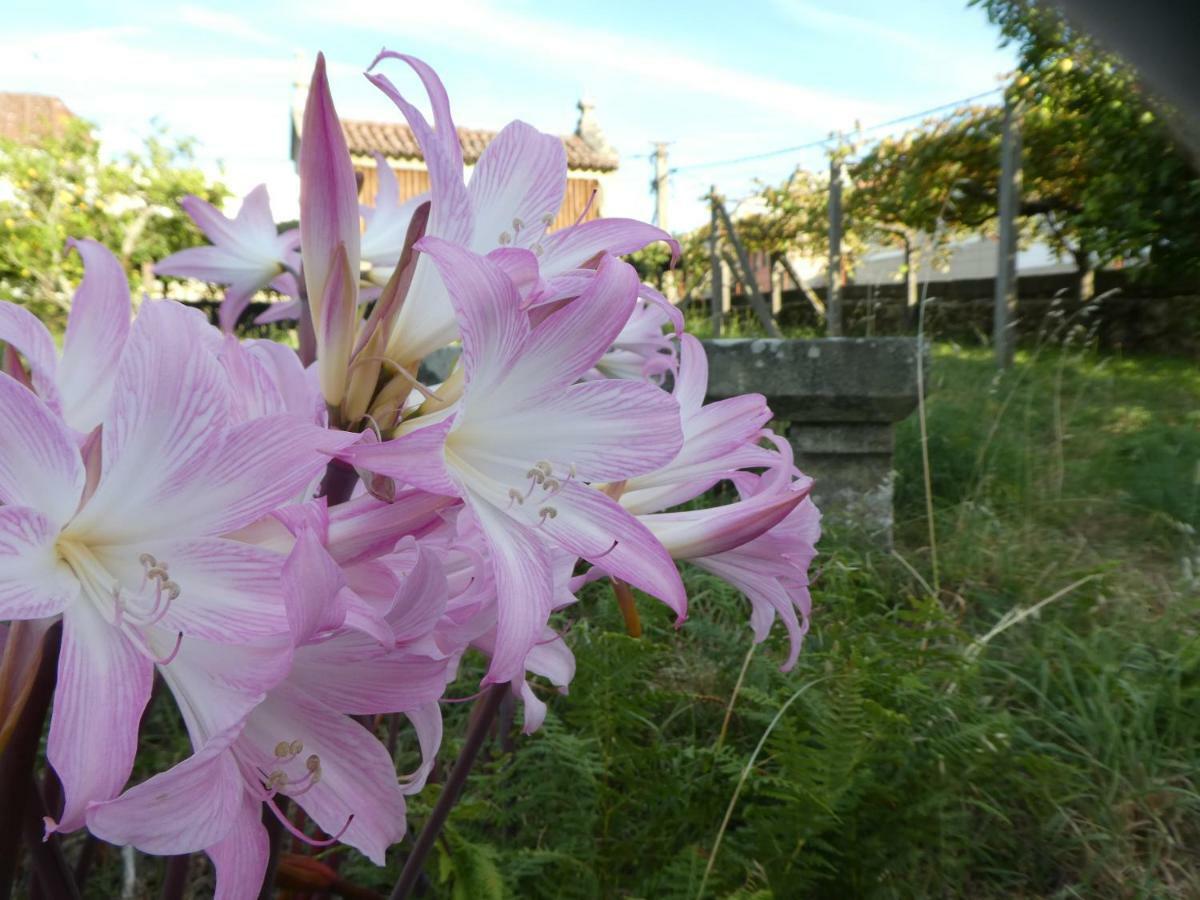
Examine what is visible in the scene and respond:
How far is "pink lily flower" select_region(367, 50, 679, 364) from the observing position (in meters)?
0.58

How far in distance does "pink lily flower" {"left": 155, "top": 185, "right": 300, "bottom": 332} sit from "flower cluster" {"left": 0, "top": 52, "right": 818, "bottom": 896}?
0.48m

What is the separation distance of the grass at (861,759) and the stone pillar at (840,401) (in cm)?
47

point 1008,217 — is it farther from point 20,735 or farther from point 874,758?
point 20,735

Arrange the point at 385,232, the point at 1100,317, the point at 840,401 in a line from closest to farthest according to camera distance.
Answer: the point at 385,232
the point at 840,401
the point at 1100,317

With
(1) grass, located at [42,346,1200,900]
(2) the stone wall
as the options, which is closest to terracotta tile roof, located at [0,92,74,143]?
(2) the stone wall

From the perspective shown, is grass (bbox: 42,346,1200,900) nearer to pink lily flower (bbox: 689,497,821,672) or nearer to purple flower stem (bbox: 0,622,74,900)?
pink lily flower (bbox: 689,497,821,672)

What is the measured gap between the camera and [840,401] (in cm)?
327

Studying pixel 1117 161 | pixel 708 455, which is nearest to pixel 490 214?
pixel 708 455

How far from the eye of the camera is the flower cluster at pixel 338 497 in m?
0.42

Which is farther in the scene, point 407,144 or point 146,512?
point 407,144

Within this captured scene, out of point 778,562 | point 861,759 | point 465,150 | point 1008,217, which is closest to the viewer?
point 778,562

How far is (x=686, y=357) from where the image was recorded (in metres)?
0.76

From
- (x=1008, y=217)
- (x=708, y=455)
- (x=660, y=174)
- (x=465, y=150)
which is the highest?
(x=465, y=150)

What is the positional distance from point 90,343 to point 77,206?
12348 millimetres
